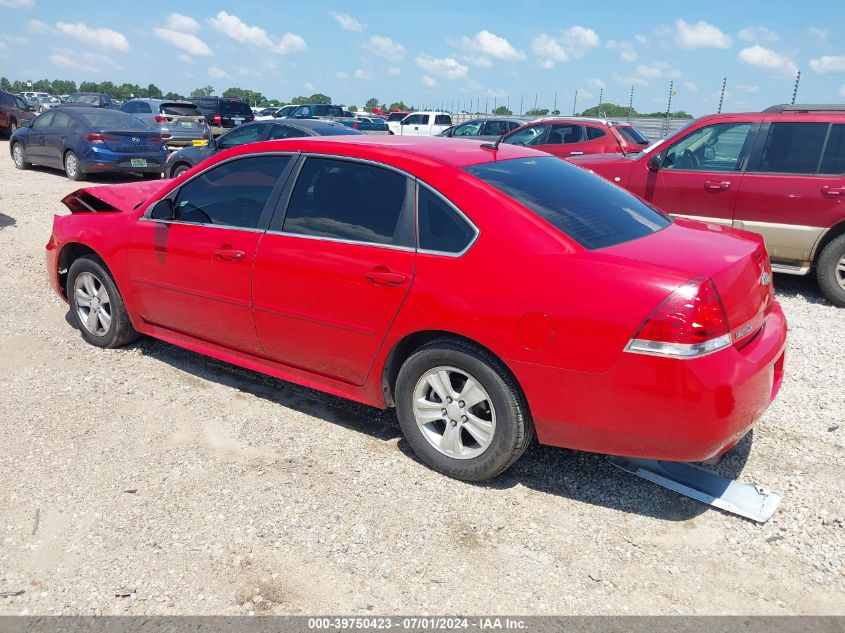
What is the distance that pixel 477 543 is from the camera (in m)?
3.14

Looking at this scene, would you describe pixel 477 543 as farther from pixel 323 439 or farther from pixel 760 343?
pixel 760 343

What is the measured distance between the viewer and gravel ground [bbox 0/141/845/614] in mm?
2818

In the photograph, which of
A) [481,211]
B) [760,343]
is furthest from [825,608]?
[481,211]

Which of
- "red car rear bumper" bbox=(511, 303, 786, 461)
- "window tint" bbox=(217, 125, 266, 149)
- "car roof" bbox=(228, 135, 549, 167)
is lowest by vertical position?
"red car rear bumper" bbox=(511, 303, 786, 461)

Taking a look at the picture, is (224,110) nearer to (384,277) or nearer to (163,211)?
(163,211)

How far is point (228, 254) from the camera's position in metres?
4.20

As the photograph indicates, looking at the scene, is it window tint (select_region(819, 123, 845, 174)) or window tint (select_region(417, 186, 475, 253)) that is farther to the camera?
window tint (select_region(819, 123, 845, 174))

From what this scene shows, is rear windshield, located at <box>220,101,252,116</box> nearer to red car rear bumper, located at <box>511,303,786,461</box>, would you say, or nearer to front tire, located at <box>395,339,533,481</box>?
front tire, located at <box>395,339,533,481</box>

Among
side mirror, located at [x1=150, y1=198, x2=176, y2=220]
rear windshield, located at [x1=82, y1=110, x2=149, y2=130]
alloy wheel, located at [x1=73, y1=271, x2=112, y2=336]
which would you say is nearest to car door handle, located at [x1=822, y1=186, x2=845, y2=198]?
side mirror, located at [x1=150, y1=198, x2=176, y2=220]

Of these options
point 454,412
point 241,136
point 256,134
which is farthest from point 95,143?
point 454,412

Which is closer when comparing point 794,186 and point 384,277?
point 384,277

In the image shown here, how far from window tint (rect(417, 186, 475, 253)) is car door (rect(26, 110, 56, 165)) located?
14631 mm

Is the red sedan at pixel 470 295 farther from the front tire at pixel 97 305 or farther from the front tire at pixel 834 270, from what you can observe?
the front tire at pixel 834 270

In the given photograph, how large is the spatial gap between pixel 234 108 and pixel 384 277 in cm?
2699
